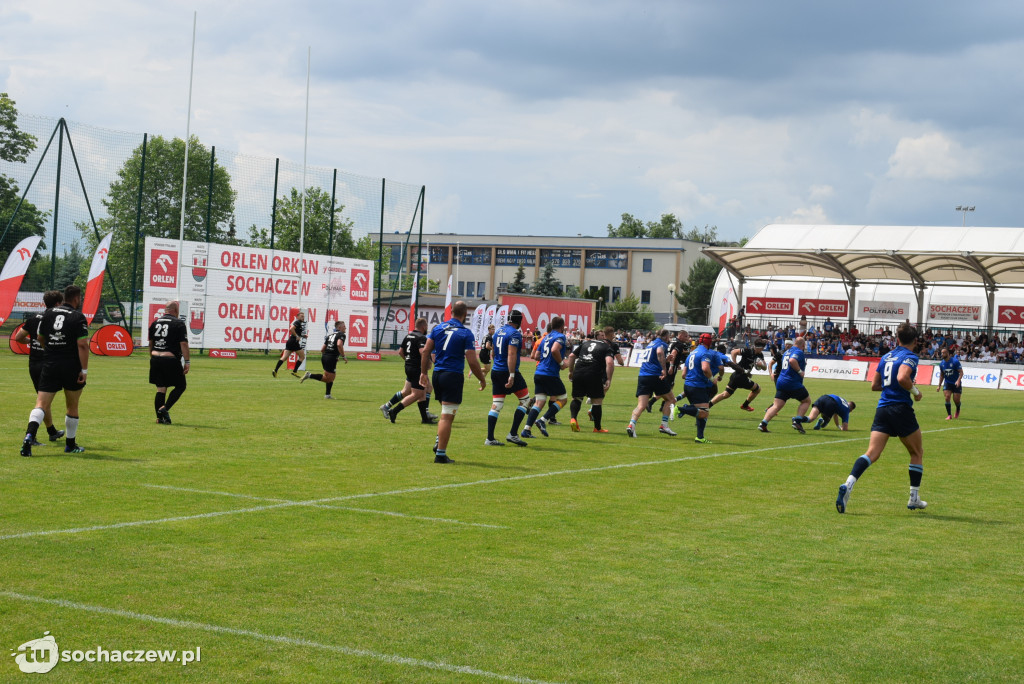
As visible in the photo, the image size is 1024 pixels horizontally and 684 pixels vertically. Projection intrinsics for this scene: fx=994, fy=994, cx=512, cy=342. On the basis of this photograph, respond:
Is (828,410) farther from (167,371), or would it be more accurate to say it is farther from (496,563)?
(496,563)

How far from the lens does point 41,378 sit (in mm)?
12344

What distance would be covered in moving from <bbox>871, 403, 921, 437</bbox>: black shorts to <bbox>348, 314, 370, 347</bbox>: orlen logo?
38450 millimetres

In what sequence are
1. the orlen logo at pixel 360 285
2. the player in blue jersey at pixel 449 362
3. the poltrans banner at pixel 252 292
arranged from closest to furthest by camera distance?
the player in blue jersey at pixel 449 362 < the poltrans banner at pixel 252 292 < the orlen logo at pixel 360 285

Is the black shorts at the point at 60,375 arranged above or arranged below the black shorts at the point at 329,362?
above

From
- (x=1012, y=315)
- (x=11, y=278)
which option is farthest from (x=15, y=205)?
(x=1012, y=315)

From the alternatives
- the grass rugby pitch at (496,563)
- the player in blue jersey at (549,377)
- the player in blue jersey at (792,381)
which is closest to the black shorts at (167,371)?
the grass rugby pitch at (496,563)

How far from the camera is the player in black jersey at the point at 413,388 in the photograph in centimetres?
1802

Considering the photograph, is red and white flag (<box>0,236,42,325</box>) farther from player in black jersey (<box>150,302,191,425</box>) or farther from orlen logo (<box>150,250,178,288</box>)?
player in black jersey (<box>150,302,191,425</box>)

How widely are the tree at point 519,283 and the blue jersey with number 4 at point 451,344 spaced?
307ft

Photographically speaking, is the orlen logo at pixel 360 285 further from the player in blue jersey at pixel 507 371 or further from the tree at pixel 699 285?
the tree at pixel 699 285

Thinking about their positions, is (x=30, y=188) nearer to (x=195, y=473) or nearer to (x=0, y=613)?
(x=195, y=473)

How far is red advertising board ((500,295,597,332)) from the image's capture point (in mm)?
58344

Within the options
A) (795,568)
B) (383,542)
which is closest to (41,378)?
(383,542)

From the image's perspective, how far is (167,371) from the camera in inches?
635
